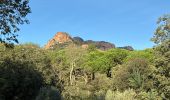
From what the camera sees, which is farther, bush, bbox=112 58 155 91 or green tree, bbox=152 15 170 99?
bush, bbox=112 58 155 91

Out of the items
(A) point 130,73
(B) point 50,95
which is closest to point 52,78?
(B) point 50,95

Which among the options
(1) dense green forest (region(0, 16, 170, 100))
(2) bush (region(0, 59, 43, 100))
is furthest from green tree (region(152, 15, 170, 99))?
(2) bush (region(0, 59, 43, 100))

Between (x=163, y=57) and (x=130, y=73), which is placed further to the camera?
(x=130, y=73)

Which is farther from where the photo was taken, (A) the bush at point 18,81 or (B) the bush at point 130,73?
(B) the bush at point 130,73

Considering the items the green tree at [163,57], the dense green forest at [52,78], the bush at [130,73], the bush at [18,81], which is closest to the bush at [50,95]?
the dense green forest at [52,78]

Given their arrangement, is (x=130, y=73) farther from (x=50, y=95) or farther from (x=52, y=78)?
(x=50, y=95)

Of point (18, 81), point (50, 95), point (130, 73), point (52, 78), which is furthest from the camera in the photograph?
point (130, 73)

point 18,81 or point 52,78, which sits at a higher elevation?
point 52,78

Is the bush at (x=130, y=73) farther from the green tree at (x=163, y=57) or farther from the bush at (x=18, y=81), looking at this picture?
the bush at (x=18, y=81)

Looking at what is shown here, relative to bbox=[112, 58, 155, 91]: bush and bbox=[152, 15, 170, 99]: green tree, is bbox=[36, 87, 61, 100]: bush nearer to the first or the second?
bbox=[152, 15, 170, 99]: green tree

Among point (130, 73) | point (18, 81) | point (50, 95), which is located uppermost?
point (130, 73)

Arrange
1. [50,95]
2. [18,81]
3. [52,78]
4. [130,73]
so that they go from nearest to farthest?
[50,95], [18,81], [52,78], [130,73]

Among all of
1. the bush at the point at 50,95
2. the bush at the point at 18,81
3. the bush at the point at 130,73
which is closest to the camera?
the bush at the point at 50,95

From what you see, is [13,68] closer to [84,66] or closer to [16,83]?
[16,83]
